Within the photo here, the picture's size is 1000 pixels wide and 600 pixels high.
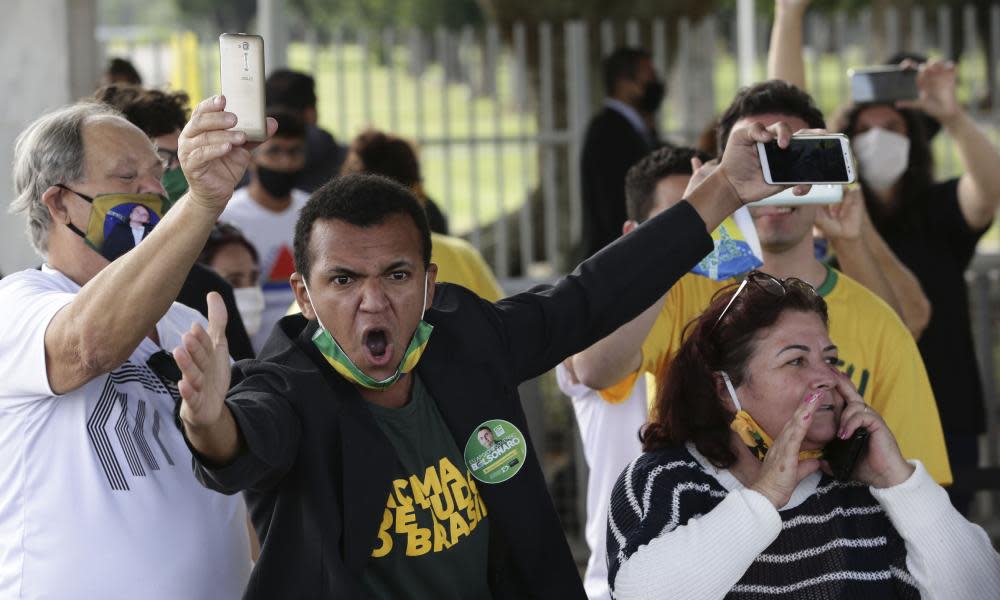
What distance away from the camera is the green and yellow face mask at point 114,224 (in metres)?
2.89

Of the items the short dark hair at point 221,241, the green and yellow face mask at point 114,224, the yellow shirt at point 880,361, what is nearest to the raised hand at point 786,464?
the yellow shirt at point 880,361

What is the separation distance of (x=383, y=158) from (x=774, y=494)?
2569mm

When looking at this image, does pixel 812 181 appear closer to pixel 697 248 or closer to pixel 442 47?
pixel 697 248

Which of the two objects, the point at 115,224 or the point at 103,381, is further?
the point at 115,224

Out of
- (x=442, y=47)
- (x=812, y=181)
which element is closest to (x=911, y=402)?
(x=812, y=181)

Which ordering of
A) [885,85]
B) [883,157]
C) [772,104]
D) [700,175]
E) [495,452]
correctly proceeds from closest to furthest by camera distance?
[495,452] < [700,175] < [772,104] < [885,85] < [883,157]

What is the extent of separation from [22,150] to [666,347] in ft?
5.27

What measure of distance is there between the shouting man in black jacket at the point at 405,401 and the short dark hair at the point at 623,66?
4834 mm

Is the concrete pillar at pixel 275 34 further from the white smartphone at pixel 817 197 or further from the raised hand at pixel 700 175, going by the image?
the raised hand at pixel 700 175

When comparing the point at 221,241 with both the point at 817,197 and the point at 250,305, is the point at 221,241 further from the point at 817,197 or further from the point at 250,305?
the point at 817,197

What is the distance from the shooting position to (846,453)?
9.79 feet

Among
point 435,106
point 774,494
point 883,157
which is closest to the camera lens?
point 774,494

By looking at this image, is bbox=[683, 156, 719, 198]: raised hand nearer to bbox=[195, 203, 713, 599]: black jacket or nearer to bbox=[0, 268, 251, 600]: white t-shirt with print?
bbox=[195, 203, 713, 599]: black jacket

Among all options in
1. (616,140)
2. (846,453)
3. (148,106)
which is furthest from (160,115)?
(616,140)
